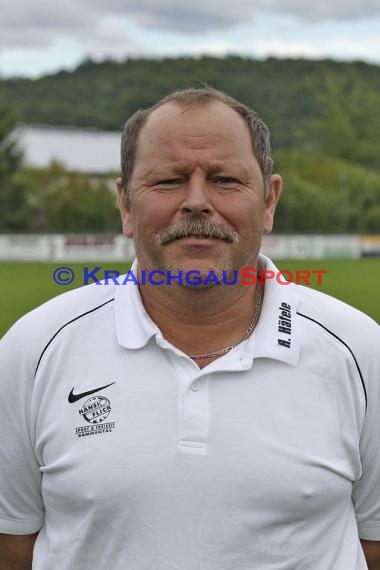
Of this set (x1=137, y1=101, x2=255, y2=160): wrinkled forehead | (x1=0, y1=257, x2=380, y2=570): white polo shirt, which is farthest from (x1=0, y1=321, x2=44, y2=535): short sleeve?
(x1=137, y1=101, x2=255, y2=160): wrinkled forehead

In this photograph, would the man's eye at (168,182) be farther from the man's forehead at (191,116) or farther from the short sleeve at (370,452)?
the short sleeve at (370,452)

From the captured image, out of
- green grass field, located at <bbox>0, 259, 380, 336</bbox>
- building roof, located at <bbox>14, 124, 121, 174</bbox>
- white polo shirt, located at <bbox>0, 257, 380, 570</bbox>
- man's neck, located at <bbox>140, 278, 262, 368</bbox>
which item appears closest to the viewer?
white polo shirt, located at <bbox>0, 257, 380, 570</bbox>

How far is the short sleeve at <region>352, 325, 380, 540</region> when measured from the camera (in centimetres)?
243

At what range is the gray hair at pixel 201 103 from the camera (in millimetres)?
2537

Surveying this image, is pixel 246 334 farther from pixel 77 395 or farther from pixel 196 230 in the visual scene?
pixel 77 395

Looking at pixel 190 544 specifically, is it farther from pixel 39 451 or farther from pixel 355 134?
pixel 355 134

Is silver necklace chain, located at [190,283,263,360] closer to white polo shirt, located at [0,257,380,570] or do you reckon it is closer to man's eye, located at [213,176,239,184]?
white polo shirt, located at [0,257,380,570]

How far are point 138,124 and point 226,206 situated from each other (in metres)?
0.41

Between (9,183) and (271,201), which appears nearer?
(271,201)

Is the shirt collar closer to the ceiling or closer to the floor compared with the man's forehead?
closer to the floor

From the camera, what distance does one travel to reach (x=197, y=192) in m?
2.42

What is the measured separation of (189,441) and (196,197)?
0.70m

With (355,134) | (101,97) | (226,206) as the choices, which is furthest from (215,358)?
(101,97)

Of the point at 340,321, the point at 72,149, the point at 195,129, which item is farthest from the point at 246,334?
the point at 72,149
